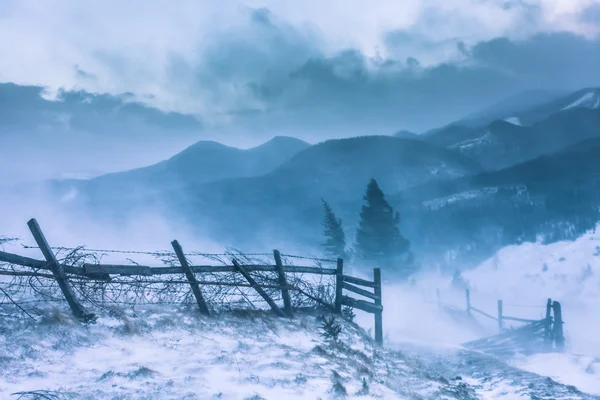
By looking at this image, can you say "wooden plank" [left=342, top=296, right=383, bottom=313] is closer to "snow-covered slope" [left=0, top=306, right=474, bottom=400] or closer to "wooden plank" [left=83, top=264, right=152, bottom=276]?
"snow-covered slope" [left=0, top=306, right=474, bottom=400]

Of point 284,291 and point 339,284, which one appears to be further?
point 339,284

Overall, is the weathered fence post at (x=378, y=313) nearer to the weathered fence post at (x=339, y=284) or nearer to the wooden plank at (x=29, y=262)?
the weathered fence post at (x=339, y=284)

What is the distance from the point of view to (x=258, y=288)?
1235 cm

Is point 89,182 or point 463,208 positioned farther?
point 89,182

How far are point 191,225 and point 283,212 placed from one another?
625 inches

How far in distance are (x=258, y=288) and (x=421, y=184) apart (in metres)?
80.5

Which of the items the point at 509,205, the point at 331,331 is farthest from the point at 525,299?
the point at 509,205

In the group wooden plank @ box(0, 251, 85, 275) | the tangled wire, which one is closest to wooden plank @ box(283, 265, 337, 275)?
the tangled wire

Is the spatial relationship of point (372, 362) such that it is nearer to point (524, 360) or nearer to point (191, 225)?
point (524, 360)

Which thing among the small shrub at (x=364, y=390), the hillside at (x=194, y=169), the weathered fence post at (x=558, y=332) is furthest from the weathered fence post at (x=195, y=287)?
the hillside at (x=194, y=169)

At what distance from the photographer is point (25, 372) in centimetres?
777

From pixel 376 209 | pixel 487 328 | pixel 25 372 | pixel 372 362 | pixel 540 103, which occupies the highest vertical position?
pixel 540 103

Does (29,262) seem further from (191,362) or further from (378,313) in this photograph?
(378,313)

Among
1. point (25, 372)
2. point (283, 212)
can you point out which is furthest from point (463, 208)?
point (25, 372)
